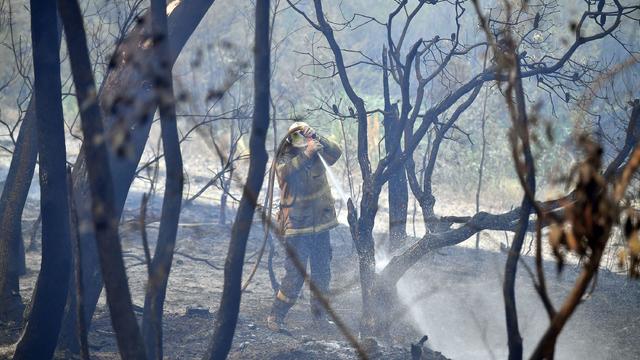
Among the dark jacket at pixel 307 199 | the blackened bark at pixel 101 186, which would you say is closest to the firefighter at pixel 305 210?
the dark jacket at pixel 307 199

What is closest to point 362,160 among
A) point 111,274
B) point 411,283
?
point 411,283

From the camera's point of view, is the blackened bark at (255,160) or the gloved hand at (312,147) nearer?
the blackened bark at (255,160)

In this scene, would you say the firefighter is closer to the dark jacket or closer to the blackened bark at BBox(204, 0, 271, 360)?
the dark jacket

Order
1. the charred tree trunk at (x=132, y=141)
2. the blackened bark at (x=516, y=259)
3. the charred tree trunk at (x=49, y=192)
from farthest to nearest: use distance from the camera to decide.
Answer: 1. the charred tree trunk at (x=132, y=141)
2. the charred tree trunk at (x=49, y=192)
3. the blackened bark at (x=516, y=259)

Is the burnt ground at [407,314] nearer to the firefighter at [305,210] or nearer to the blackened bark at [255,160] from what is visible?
the firefighter at [305,210]

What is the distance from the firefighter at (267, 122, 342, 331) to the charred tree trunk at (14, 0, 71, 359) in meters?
2.73

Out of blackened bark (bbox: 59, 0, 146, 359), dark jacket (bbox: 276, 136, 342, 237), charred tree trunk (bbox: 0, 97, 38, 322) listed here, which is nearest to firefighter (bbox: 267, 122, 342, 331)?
dark jacket (bbox: 276, 136, 342, 237)

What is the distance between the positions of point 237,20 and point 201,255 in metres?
10.7

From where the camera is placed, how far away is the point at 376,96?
19.5m

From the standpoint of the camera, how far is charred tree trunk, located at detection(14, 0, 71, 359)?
3277 millimetres

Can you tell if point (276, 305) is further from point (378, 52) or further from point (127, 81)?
point (378, 52)

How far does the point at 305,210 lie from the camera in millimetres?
6258

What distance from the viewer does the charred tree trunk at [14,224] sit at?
16.6 feet

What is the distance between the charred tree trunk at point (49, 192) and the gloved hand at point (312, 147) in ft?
9.44
